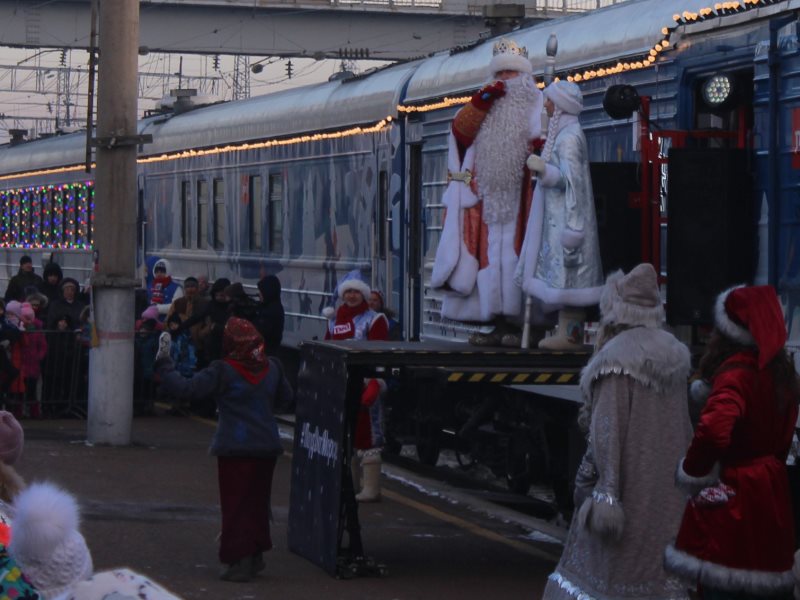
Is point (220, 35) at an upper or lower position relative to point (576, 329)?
upper

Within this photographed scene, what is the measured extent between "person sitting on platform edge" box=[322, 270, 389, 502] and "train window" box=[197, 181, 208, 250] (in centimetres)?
1000

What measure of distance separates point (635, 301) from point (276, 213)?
12434 millimetres

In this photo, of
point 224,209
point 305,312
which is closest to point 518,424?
point 305,312

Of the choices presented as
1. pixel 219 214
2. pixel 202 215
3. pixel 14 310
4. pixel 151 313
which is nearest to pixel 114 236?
pixel 14 310

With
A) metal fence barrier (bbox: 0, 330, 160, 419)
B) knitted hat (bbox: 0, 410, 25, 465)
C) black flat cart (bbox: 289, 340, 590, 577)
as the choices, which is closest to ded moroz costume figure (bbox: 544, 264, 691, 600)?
black flat cart (bbox: 289, 340, 590, 577)

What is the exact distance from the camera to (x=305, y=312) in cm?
1816

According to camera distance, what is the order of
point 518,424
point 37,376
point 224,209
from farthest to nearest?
point 224,209 → point 37,376 → point 518,424

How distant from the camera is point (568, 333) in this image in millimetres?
9297

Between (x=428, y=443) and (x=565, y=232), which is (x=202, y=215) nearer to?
(x=428, y=443)

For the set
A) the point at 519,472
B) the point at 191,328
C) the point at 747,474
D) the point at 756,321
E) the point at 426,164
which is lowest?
the point at 519,472

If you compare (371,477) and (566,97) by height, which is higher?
(566,97)

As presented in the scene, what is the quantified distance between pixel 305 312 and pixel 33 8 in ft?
62.0

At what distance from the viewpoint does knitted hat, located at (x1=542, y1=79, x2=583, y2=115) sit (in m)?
9.33

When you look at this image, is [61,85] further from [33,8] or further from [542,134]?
[542,134]
